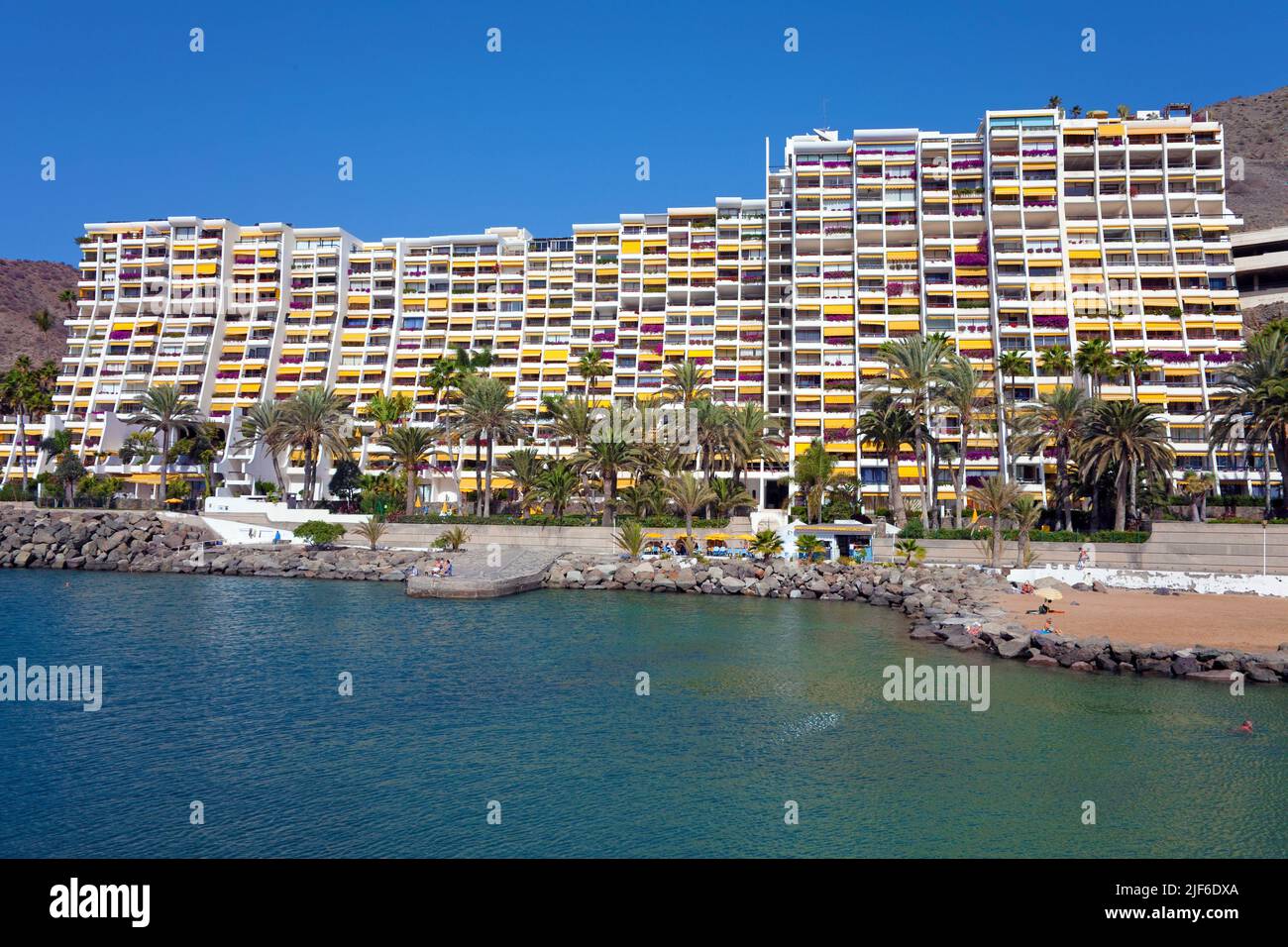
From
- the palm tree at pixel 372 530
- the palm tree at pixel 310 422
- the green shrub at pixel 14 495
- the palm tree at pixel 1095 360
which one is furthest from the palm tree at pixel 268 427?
the palm tree at pixel 1095 360

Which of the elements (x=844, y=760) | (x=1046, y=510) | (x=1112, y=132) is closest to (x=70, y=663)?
(x=844, y=760)

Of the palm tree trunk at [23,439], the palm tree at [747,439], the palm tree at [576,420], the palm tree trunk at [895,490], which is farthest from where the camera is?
the palm tree trunk at [23,439]

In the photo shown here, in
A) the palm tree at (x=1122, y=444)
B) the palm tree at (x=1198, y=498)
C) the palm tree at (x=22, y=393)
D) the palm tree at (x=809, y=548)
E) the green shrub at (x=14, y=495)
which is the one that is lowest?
the palm tree at (x=809, y=548)

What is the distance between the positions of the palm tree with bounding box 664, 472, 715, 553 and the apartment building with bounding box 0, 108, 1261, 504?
24513 mm

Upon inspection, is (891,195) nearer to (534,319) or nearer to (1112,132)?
(1112,132)

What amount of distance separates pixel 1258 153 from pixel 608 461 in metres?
139

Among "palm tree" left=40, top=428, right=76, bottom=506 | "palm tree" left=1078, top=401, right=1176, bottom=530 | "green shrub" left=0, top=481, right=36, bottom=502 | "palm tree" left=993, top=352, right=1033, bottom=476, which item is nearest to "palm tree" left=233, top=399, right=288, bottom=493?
"palm tree" left=40, top=428, right=76, bottom=506

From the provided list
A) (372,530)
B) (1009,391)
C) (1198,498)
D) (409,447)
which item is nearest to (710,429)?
(409,447)

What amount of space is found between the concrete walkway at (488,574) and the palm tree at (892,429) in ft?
76.8

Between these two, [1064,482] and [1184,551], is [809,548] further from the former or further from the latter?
[1184,551]

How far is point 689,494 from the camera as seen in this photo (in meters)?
58.8

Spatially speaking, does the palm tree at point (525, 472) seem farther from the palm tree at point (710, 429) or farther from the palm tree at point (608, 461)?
the palm tree at point (710, 429)

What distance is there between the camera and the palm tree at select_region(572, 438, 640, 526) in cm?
6312

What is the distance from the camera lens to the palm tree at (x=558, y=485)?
65312mm
